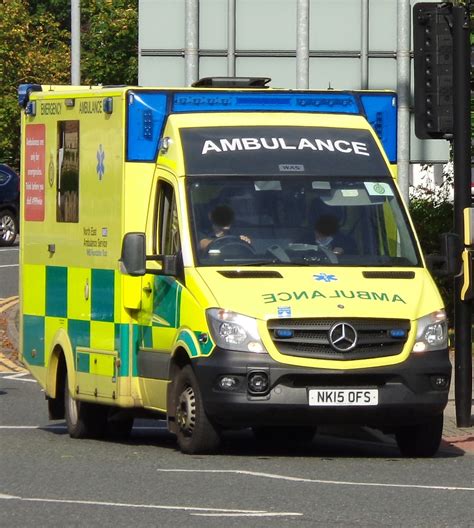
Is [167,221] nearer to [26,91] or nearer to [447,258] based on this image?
[447,258]

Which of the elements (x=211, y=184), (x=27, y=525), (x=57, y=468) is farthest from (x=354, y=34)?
(x=27, y=525)

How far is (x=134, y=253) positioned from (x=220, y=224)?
0.68m

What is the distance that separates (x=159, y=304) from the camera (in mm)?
14195

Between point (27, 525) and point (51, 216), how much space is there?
6535 millimetres

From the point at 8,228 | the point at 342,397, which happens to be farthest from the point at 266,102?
the point at 8,228

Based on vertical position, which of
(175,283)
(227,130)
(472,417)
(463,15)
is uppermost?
(463,15)

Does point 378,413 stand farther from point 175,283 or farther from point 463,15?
point 463,15

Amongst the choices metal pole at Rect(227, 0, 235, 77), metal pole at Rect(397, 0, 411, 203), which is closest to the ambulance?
metal pole at Rect(397, 0, 411, 203)

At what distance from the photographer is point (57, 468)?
12898 millimetres

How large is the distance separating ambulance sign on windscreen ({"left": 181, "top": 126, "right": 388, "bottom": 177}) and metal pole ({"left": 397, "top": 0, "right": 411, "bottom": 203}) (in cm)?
1038

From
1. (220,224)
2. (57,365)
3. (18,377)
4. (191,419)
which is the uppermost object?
(220,224)

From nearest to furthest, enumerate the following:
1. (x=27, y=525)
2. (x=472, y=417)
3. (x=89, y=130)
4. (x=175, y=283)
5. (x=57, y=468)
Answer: (x=27, y=525) → (x=57, y=468) → (x=175, y=283) → (x=89, y=130) → (x=472, y=417)

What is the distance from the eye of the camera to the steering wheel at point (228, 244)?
13.9 meters

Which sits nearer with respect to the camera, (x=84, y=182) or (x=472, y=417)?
(x=84, y=182)
